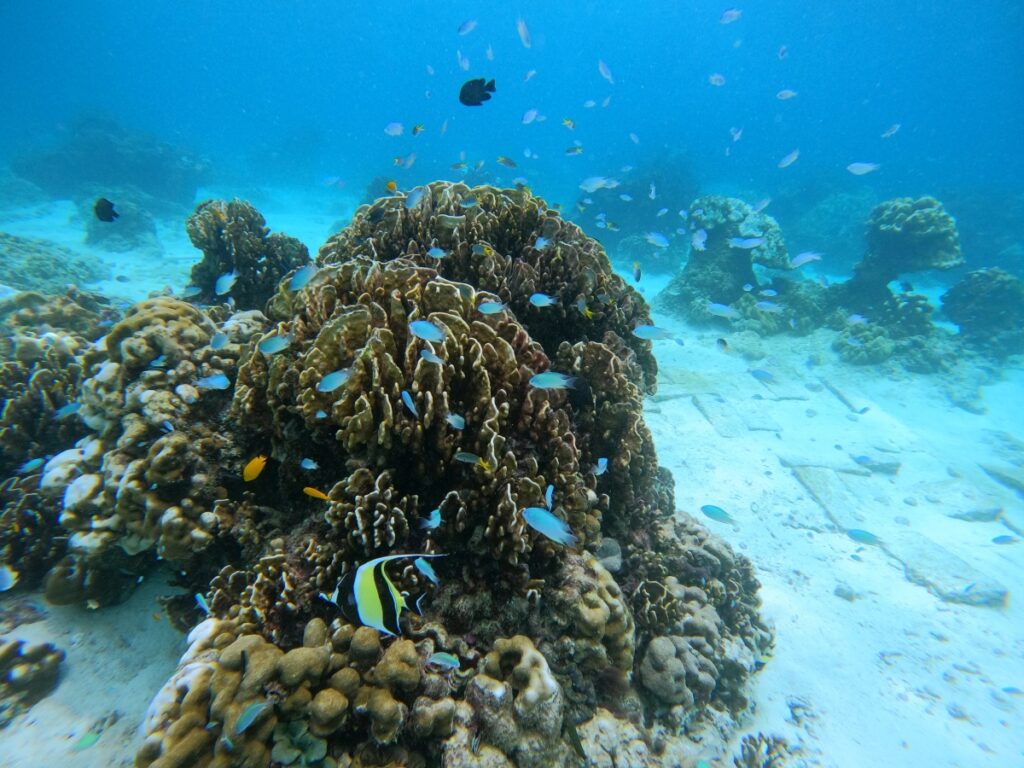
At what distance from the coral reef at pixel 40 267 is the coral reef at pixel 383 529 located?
50.1ft

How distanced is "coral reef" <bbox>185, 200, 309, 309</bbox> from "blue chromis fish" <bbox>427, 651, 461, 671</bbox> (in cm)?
730

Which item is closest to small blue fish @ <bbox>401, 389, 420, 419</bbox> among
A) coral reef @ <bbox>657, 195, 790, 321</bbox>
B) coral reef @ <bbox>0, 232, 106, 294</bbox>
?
coral reef @ <bbox>657, 195, 790, 321</bbox>

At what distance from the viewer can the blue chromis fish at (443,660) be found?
2707 mm

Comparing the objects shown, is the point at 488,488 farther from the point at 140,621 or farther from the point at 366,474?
the point at 140,621

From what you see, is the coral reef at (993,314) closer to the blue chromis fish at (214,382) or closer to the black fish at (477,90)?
the black fish at (477,90)

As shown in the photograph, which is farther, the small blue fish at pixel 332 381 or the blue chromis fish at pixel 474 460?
the blue chromis fish at pixel 474 460

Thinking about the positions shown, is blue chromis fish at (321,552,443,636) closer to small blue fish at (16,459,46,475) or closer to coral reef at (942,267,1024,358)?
small blue fish at (16,459,46,475)

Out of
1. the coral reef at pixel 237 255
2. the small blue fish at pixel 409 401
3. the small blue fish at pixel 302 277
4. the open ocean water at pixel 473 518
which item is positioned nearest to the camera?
the open ocean water at pixel 473 518

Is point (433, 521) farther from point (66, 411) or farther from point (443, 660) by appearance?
point (66, 411)

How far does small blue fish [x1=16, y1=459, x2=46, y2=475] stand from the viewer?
459cm

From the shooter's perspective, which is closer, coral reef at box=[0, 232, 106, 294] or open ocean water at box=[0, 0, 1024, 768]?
open ocean water at box=[0, 0, 1024, 768]

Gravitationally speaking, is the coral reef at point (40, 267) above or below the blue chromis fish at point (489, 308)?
above

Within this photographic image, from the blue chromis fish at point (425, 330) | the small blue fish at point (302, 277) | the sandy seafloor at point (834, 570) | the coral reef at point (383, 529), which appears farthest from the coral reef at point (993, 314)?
the small blue fish at point (302, 277)

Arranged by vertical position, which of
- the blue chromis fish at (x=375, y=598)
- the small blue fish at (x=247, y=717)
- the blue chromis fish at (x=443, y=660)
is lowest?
the small blue fish at (x=247, y=717)
